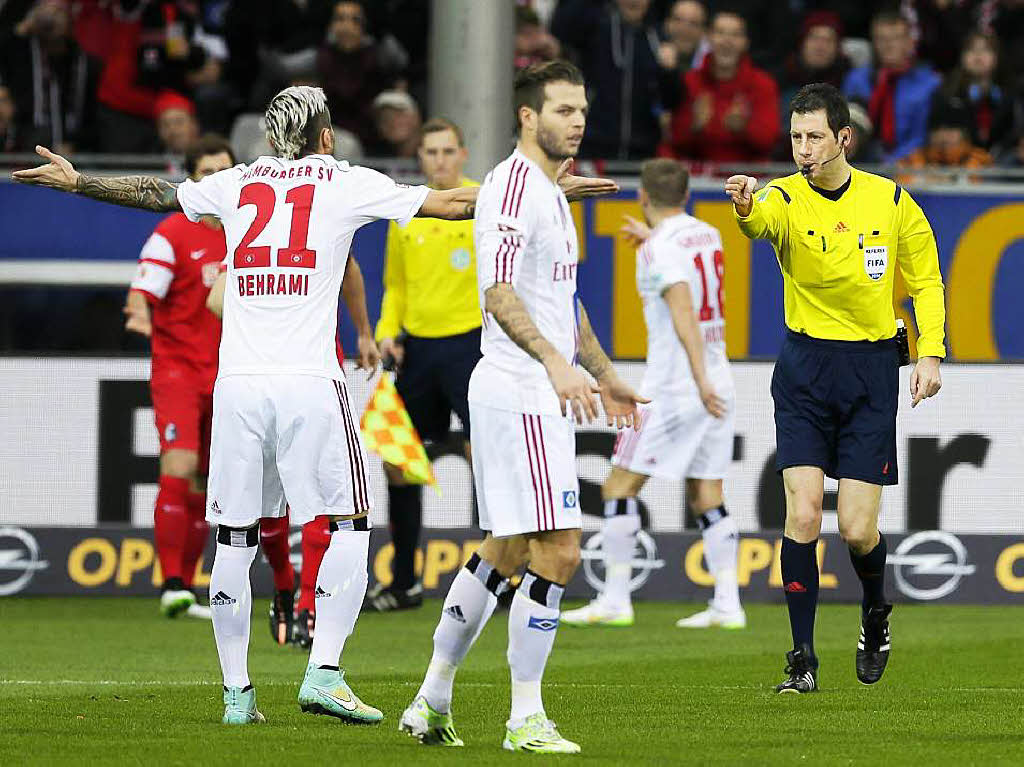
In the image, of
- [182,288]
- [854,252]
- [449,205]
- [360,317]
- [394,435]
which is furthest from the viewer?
[394,435]

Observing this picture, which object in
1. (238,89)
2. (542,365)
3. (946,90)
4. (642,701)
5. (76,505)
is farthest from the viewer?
(238,89)

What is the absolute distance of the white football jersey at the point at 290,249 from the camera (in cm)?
691

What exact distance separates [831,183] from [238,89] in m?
9.11

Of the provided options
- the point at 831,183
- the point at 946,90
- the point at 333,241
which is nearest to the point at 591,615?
the point at 831,183

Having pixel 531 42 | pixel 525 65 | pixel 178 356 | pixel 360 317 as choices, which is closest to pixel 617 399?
pixel 360 317

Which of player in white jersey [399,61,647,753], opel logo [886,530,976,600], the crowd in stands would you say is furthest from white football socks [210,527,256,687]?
the crowd in stands

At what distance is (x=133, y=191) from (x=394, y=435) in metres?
4.00

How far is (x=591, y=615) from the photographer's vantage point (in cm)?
1073

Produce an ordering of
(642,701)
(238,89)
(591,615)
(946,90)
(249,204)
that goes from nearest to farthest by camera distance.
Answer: (249,204), (642,701), (591,615), (946,90), (238,89)

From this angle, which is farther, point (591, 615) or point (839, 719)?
point (591, 615)

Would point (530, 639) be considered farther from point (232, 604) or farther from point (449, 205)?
point (449, 205)

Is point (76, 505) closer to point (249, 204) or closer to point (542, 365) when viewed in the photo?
point (249, 204)

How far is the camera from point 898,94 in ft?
50.2

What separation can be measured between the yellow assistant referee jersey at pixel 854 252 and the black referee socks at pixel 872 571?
2.90ft
